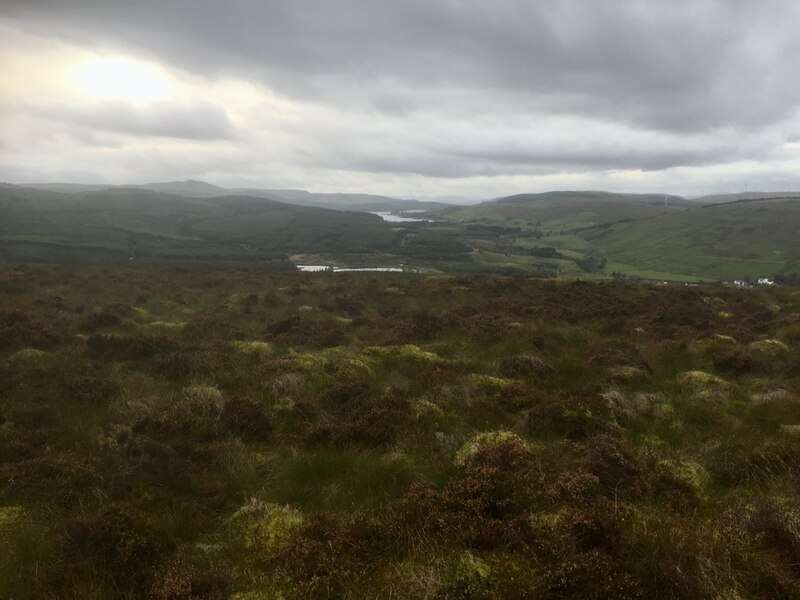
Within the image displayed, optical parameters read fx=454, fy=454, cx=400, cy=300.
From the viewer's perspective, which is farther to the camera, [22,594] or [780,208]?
[780,208]

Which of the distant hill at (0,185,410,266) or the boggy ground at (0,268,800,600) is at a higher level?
the boggy ground at (0,268,800,600)

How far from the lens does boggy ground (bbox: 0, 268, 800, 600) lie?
4469 mm

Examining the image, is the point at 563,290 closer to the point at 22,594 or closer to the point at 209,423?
the point at 209,423

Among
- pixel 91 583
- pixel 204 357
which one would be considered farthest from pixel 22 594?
pixel 204 357

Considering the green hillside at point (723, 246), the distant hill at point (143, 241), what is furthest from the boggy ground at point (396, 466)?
the green hillside at point (723, 246)

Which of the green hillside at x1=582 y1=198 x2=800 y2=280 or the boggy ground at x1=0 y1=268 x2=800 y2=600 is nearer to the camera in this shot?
the boggy ground at x1=0 y1=268 x2=800 y2=600

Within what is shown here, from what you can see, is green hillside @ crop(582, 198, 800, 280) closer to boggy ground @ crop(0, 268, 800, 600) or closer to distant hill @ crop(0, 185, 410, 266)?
distant hill @ crop(0, 185, 410, 266)

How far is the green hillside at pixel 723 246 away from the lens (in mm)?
126188

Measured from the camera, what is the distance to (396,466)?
6574 mm

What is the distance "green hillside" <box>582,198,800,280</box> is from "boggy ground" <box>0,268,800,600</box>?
412 feet

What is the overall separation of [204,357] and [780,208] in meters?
248

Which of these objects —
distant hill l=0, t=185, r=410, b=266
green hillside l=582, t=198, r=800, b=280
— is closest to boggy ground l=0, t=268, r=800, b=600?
distant hill l=0, t=185, r=410, b=266

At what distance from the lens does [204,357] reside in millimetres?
12602

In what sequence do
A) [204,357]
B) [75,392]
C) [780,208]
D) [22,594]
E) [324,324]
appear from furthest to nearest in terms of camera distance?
[780,208], [324,324], [204,357], [75,392], [22,594]
